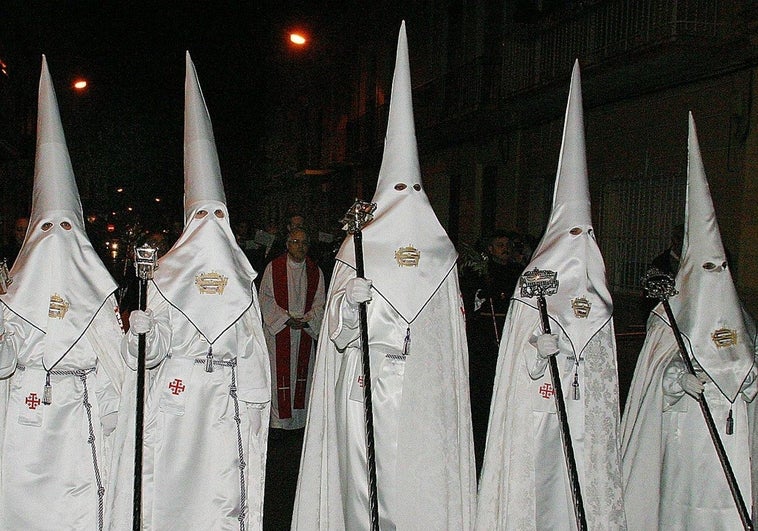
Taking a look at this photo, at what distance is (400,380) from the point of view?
16.9 feet

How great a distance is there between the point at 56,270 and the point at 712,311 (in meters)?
4.16

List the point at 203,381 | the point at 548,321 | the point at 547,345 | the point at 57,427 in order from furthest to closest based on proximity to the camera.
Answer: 1. the point at 203,381
2. the point at 57,427
3. the point at 548,321
4. the point at 547,345

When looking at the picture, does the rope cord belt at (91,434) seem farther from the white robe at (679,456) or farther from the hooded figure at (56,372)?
the white robe at (679,456)

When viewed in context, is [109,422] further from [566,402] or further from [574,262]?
[574,262]

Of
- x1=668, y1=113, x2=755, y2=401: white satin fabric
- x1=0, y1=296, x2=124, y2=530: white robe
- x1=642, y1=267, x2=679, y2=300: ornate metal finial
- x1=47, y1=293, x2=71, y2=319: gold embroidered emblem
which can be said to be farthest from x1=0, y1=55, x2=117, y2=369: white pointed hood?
x1=668, y1=113, x2=755, y2=401: white satin fabric

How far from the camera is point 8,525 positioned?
16.4 ft

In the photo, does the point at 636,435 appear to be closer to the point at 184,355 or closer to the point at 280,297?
the point at 184,355

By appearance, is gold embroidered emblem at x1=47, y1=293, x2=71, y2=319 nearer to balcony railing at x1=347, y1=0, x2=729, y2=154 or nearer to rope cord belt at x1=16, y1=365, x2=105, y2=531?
rope cord belt at x1=16, y1=365, x2=105, y2=531

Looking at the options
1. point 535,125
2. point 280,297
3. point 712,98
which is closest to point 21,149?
point 535,125

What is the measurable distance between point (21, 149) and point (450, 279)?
Answer: 25.5 meters

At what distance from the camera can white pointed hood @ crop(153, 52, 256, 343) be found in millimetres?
5098

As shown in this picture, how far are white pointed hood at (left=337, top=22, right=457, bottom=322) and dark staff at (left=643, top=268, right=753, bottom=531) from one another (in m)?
1.37

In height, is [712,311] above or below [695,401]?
above

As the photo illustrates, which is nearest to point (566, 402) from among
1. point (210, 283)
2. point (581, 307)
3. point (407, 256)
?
point (581, 307)
